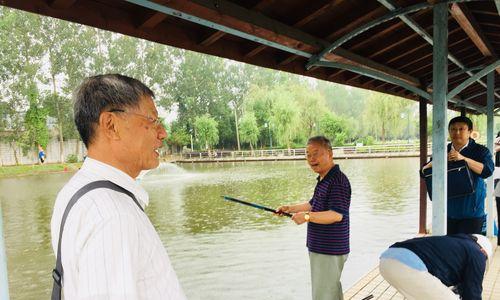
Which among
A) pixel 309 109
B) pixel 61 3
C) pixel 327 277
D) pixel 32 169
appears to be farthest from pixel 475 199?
pixel 32 169

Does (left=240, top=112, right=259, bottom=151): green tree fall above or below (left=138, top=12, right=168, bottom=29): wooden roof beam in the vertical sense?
above

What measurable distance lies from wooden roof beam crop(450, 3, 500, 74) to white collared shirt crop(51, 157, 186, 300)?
2.15 meters

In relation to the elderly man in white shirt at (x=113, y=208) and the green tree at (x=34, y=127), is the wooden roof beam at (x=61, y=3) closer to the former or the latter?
the elderly man in white shirt at (x=113, y=208)

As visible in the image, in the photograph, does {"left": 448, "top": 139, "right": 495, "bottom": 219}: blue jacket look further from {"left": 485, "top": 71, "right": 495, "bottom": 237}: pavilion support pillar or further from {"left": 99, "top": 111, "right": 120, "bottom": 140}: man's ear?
{"left": 99, "top": 111, "right": 120, "bottom": 140}: man's ear

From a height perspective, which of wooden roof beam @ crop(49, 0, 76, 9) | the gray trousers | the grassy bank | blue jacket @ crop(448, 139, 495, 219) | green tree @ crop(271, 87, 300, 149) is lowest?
the grassy bank

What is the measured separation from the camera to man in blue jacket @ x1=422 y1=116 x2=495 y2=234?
8.39 feet

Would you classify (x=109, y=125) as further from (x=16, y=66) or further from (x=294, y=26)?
(x=16, y=66)

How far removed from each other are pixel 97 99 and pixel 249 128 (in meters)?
36.5

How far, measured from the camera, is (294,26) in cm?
218

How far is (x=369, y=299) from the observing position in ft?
9.44

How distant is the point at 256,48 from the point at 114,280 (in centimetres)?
204

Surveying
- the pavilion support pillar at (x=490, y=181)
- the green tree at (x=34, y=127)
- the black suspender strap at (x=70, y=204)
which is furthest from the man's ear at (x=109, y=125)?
the green tree at (x=34, y=127)

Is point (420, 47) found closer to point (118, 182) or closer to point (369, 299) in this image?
point (369, 299)

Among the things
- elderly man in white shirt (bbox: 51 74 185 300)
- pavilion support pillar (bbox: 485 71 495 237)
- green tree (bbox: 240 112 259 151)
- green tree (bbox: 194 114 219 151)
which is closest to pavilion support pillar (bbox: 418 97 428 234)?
pavilion support pillar (bbox: 485 71 495 237)
